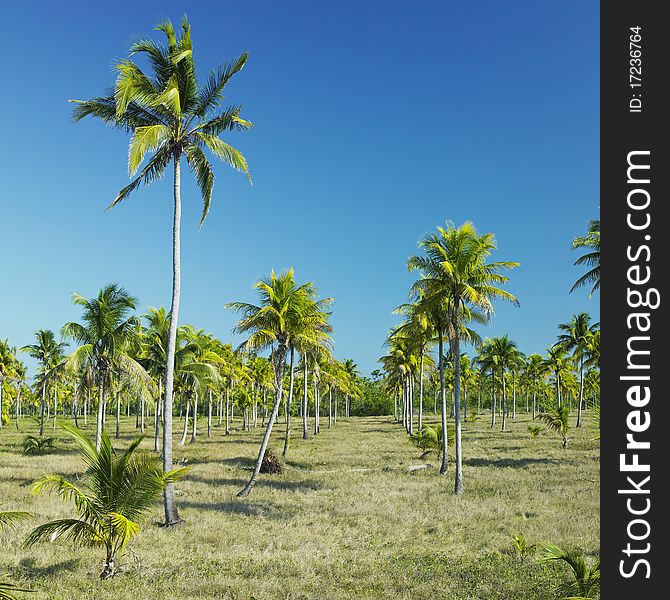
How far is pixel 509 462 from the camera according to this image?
98.5 feet

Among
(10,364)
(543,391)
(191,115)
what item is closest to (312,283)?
(191,115)

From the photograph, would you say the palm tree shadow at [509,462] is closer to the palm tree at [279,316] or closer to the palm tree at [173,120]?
the palm tree at [279,316]

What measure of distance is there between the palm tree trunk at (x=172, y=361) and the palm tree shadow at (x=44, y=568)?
362 cm

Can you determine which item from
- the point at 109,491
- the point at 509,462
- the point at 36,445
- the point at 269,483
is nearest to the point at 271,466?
the point at 269,483

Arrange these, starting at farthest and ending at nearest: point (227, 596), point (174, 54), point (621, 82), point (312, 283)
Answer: point (312, 283)
point (174, 54)
point (227, 596)
point (621, 82)

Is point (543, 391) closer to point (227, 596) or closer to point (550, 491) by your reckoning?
point (550, 491)

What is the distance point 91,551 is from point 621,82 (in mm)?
14709

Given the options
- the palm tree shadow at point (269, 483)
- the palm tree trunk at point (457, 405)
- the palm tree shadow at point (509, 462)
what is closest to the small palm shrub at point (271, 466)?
the palm tree shadow at point (269, 483)

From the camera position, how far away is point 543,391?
9438 centimetres

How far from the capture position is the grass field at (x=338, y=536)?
10719 mm

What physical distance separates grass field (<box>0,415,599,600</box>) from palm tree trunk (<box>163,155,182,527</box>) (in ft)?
2.43

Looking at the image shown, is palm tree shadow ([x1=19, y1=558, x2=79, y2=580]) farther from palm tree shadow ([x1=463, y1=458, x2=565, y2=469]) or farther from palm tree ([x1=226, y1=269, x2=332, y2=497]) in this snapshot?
palm tree shadow ([x1=463, y1=458, x2=565, y2=469])

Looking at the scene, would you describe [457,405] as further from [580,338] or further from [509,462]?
A: [580,338]

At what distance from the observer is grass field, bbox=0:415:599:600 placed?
422 inches
